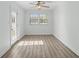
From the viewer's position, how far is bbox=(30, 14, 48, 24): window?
10305 millimetres

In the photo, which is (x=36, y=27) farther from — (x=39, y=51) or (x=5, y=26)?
(x=5, y=26)

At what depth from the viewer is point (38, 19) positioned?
10.3 m

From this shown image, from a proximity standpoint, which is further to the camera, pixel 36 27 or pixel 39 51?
pixel 36 27

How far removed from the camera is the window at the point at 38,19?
10305mm

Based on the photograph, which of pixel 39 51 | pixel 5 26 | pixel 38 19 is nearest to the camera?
pixel 5 26

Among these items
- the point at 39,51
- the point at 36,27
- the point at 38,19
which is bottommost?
the point at 39,51

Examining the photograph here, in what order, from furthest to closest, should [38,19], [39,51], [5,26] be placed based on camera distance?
[38,19], [39,51], [5,26]

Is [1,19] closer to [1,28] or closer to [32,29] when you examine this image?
[1,28]

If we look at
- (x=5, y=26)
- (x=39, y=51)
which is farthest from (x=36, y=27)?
(x=5, y=26)

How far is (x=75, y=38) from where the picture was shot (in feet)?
14.2

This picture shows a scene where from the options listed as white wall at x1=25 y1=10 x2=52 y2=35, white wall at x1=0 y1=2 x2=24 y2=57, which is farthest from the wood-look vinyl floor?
white wall at x1=25 y1=10 x2=52 y2=35

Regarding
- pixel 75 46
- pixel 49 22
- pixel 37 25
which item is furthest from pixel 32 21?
pixel 75 46

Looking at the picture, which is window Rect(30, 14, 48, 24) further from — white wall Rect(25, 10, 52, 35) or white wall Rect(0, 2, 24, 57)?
white wall Rect(0, 2, 24, 57)

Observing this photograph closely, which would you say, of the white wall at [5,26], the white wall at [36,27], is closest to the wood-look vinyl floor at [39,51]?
the white wall at [5,26]
